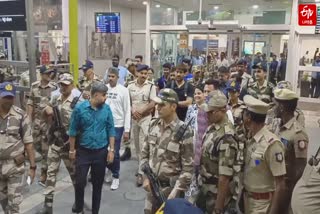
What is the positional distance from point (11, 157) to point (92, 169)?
86cm

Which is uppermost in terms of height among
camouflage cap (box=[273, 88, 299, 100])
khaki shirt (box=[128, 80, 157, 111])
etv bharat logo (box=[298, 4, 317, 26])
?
etv bharat logo (box=[298, 4, 317, 26])

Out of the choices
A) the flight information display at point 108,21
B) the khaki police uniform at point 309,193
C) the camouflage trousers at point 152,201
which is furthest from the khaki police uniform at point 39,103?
the flight information display at point 108,21

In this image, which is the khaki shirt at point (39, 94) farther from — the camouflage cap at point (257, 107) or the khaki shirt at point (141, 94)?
the camouflage cap at point (257, 107)

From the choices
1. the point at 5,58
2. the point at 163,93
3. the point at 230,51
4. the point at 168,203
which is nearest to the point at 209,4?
the point at 230,51

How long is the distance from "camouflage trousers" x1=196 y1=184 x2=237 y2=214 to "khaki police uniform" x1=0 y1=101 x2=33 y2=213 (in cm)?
179

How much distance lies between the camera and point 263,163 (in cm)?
228

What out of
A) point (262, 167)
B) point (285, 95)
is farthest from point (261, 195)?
point (285, 95)

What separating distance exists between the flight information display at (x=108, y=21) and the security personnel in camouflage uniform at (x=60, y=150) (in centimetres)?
665

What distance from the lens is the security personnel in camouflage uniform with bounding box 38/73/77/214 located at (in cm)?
377

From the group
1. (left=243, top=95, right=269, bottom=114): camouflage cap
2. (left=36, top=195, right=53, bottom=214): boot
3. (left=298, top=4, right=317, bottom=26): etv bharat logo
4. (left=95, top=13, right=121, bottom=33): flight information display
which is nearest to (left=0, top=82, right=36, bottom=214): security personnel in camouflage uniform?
(left=36, top=195, right=53, bottom=214): boot

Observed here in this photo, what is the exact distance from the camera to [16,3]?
495 centimetres

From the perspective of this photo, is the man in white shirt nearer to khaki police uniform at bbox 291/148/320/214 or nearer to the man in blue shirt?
the man in blue shirt

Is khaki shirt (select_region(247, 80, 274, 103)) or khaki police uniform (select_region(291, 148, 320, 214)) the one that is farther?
khaki shirt (select_region(247, 80, 274, 103))

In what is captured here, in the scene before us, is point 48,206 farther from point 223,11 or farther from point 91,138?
point 223,11
